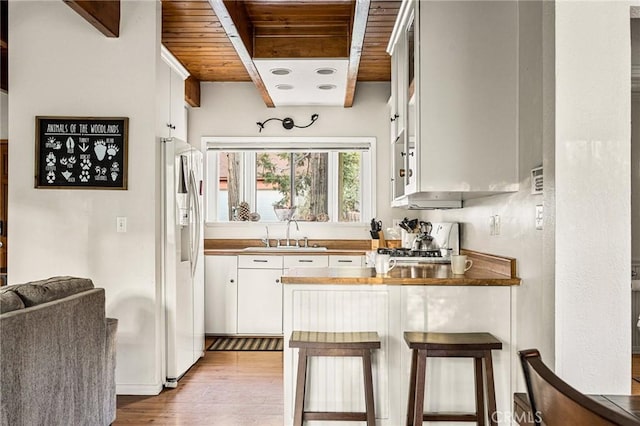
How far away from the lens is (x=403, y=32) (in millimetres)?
3334

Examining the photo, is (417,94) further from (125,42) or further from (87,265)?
(87,265)

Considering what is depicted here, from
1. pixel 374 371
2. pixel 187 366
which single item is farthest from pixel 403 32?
pixel 187 366

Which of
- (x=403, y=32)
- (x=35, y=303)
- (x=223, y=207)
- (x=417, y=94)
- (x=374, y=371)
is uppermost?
(x=403, y=32)

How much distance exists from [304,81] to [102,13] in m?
1.84

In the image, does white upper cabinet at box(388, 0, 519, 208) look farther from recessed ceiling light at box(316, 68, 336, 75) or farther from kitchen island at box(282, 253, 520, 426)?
recessed ceiling light at box(316, 68, 336, 75)

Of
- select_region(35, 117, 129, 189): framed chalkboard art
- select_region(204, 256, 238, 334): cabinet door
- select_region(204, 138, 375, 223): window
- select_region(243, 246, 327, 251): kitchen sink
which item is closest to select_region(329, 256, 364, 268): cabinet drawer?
select_region(243, 246, 327, 251): kitchen sink

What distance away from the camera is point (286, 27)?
4.06 m

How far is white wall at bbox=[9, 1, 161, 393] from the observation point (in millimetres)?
3576

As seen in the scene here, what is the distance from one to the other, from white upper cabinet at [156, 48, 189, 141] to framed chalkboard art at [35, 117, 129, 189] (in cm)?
29

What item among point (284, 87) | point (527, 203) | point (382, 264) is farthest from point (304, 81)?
point (527, 203)

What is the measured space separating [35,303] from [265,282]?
118 inches

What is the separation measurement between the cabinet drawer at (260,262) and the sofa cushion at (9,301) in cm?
301

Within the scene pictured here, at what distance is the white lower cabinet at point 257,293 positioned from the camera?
5188 millimetres

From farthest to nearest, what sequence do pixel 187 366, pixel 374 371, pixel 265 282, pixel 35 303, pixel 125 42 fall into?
1. pixel 265 282
2. pixel 187 366
3. pixel 125 42
4. pixel 374 371
5. pixel 35 303
